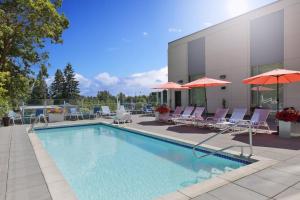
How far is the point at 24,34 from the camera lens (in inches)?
489

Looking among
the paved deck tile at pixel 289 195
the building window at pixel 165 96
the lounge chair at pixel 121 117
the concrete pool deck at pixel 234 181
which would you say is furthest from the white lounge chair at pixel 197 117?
the building window at pixel 165 96

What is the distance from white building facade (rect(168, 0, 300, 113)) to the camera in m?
11.3

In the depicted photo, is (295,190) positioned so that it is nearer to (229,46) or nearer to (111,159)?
(111,159)

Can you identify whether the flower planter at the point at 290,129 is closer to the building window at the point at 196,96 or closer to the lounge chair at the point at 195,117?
the lounge chair at the point at 195,117

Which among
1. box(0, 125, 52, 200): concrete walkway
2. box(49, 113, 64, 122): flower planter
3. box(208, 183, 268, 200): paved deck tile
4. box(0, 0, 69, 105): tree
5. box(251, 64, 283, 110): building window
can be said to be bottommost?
box(0, 125, 52, 200): concrete walkway

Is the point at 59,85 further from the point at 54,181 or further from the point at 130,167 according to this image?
the point at 54,181

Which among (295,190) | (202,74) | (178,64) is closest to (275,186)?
(295,190)

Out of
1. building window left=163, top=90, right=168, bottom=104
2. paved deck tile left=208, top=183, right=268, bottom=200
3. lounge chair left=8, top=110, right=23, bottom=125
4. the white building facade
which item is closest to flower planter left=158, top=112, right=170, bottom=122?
the white building facade

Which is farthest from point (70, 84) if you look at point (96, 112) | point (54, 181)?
point (54, 181)

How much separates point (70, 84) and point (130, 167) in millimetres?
51172

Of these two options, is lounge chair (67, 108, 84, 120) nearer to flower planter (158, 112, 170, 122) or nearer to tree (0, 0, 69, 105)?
tree (0, 0, 69, 105)

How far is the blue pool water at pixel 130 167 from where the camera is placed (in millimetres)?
4316

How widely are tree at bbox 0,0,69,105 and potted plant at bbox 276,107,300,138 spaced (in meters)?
12.1

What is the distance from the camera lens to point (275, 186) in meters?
3.30
